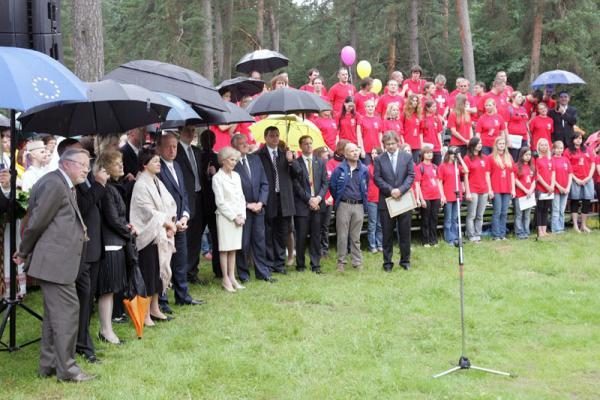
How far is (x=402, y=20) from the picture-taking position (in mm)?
32688

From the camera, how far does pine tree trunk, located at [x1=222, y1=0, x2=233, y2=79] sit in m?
29.9

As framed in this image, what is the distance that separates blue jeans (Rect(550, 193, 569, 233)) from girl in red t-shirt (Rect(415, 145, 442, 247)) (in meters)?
2.85

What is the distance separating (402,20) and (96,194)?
92.1ft

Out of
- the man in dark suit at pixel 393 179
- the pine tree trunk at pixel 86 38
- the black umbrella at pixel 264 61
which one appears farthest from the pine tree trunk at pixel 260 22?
the man in dark suit at pixel 393 179

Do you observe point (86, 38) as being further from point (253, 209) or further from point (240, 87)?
point (253, 209)

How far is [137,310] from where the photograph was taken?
719 cm

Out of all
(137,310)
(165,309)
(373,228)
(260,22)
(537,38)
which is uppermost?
(260,22)

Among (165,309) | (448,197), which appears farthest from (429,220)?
(165,309)

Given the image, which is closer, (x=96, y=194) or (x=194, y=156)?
(x=96, y=194)

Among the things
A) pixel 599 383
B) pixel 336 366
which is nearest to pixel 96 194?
pixel 336 366

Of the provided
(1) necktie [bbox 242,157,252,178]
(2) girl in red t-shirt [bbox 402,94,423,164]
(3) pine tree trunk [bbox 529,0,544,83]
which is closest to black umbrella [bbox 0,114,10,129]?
(1) necktie [bbox 242,157,252,178]

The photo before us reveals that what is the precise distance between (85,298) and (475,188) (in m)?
A: 8.59

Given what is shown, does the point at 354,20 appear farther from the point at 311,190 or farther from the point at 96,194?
the point at 96,194

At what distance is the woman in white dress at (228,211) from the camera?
935 centimetres
